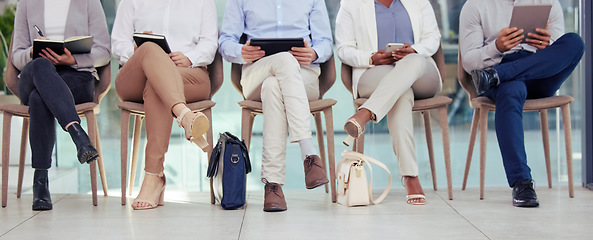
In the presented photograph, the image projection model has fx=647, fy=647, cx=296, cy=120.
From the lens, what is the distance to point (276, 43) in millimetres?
2977

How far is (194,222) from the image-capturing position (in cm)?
253

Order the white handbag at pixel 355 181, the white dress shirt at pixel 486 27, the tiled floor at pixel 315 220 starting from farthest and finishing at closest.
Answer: the white dress shirt at pixel 486 27
the white handbag at pixel 355 181
the tiled floor at pixel 315 220

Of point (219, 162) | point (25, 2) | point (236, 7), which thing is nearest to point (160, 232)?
point (219, 162)

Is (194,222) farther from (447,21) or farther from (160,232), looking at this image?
(447,21)

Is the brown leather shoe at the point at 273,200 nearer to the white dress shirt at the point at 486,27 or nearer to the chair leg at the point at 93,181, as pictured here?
the chair leg at the point at 93,181

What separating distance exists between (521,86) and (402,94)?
53 centimetres

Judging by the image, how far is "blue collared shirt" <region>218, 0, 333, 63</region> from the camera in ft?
10.9

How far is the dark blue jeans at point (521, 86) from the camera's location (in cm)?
279

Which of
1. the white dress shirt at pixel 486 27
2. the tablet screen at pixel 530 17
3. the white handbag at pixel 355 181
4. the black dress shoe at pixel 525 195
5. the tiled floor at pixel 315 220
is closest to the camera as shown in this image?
the tiled floor at pixel 315 220

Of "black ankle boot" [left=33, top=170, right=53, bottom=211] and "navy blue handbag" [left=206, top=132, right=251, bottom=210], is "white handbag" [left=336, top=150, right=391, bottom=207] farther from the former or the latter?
"black ankle boot" [left=33, top=170, right=53, bottom=211]

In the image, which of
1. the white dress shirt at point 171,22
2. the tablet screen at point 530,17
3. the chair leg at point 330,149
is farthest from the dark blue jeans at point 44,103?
the tablet screen at point 530,17

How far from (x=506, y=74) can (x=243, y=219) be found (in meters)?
1.34

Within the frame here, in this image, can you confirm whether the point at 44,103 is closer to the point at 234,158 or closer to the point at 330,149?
the point at 234,158

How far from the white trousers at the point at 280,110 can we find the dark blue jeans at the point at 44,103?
83 cm
